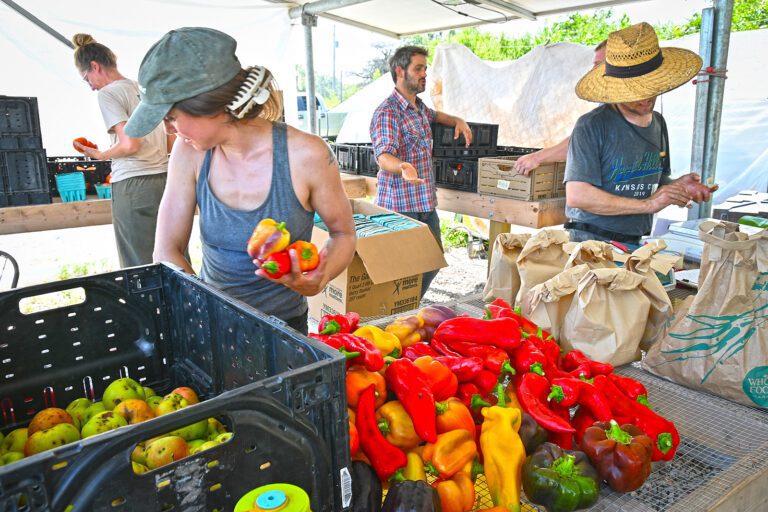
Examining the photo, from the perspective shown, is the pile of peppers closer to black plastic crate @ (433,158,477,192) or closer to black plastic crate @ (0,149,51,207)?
black plastic crate @ (433,158,477,192)

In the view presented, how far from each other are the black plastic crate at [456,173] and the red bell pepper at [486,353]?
12.4 feet

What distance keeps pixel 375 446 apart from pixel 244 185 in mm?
1017

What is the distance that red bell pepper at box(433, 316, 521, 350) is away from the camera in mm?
1843

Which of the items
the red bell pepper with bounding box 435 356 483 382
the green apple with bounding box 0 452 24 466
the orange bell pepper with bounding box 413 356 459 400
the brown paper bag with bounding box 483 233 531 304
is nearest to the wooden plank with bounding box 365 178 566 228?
the brown paper bag with bounding box 483 233 531 304

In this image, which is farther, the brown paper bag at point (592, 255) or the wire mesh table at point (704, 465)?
the brown paper bag at point (592, 255)

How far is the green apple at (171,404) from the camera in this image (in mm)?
1342

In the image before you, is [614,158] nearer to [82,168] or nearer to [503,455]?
[503,455]

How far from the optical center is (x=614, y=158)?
3125 mm

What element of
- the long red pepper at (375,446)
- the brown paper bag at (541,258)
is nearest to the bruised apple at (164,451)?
the long red pepper at (375,446)

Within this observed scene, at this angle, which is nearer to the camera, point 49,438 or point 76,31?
point 49,438

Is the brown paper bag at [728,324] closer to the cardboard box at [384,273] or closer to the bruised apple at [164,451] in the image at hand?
the bruised apple at [164,451]

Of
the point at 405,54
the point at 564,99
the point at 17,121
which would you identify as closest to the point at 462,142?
the point at 405,54

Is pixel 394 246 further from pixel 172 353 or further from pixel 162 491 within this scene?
pixel 162 491

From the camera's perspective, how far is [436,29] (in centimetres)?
763
